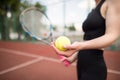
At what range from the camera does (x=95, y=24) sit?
7.11 ft

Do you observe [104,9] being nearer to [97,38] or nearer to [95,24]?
[95,24]

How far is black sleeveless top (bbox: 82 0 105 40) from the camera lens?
2.15m

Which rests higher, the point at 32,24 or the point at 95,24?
the point at 95,24

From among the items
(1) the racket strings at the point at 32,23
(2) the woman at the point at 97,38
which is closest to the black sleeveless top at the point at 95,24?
(2) the woman at the point at 97,38

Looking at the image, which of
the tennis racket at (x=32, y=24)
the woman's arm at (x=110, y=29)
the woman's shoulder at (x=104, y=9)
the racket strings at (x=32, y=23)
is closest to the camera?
the woman's arm at (x=110, y=29)

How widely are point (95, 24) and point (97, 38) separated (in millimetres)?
181

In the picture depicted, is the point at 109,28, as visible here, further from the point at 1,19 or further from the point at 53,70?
the point at 1,19

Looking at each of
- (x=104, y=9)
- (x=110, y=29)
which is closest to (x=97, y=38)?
(x=110, y=29)

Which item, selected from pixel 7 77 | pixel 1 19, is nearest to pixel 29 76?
pixel 7 77

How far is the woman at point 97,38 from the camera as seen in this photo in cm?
199

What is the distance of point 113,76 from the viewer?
22.7ft

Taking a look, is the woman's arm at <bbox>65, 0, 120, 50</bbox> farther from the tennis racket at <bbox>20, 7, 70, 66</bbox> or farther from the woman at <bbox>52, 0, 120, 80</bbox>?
the tennis racket at <bbox>20, 7, 70, 66</bbox>

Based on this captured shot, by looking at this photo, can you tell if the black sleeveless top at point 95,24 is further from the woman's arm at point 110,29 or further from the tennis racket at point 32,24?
the tennis racket at point 32,24

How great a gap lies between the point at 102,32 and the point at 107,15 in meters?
0.20
